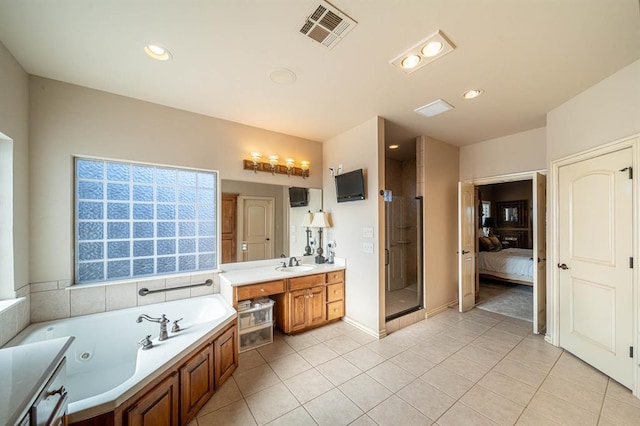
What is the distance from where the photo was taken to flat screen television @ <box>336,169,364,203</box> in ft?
9.98

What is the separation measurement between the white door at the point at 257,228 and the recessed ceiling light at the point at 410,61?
2.28 meters

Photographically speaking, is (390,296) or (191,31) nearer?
(191,31)

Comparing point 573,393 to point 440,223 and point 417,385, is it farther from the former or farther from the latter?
point 440,223

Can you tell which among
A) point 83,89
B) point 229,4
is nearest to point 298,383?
point 229,4

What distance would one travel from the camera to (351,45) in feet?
5.63

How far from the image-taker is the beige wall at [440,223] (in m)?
3.58

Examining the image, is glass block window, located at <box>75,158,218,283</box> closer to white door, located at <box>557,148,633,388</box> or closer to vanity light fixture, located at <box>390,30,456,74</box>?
vanity light fixture, located at <box>390,30,456,74</box>

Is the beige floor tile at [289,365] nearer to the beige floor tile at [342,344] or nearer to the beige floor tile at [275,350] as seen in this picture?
the beige floor tile at [275,350]

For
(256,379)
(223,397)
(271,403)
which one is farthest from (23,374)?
(256,379)

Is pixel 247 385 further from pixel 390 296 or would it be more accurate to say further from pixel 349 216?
pixel 390 296

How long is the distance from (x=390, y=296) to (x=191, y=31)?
441cm

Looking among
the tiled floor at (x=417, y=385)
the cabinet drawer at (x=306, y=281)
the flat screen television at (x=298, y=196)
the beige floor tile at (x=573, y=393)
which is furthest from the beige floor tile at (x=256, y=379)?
the beige floor tile at (x=573, y=393)

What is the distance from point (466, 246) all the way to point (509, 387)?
84.1 inches

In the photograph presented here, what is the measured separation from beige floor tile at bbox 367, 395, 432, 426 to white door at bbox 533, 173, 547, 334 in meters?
2.36
